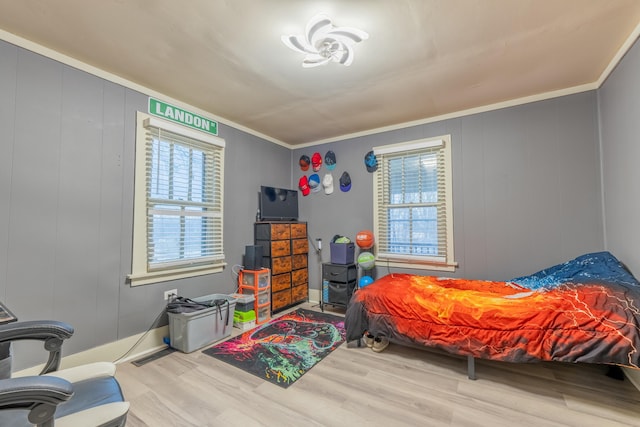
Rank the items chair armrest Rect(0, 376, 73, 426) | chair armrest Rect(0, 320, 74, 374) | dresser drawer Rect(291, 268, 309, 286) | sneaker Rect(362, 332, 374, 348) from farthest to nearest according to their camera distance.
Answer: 1. dresser drawer Rect(291, 268, 309, 286)
2. sneaker Rect(362, 332, 374, 348)
3. chair armrest Rect(0, 320, 74, 374)
4. chair armrest Rect(0, 376, 73, 426)

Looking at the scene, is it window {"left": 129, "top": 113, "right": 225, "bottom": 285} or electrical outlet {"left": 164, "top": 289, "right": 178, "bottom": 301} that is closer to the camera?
window {"left": 129, "top": 113, "right": 225, "bottom": 285}

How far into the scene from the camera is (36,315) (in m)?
2.08

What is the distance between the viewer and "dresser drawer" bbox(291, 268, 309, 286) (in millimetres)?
4070

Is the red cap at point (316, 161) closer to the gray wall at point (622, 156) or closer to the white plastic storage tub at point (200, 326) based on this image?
the white plastic storage tub at point (200, 326)

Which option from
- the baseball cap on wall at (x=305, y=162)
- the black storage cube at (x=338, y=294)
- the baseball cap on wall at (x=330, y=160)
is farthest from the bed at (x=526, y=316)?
the baseball cap on wall at (x=305, y=162)

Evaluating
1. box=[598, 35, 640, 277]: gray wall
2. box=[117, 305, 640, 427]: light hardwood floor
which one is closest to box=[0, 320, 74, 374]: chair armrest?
box=[117, 305, 640, 427]: light hardwood floor

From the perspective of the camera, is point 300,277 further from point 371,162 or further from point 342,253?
point 371,162

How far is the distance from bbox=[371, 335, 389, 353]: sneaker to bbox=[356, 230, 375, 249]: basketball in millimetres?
1370

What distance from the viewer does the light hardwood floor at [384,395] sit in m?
1.74

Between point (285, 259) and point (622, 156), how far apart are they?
3.65 meters

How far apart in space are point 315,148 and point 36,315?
372 cm

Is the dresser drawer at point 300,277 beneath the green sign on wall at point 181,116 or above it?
beneath

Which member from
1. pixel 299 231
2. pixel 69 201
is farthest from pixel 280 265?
pixel 69 201

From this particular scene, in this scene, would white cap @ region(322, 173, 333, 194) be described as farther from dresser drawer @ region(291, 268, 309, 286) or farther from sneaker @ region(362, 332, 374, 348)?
sneaker @ region(362, 332, 374, 348)
